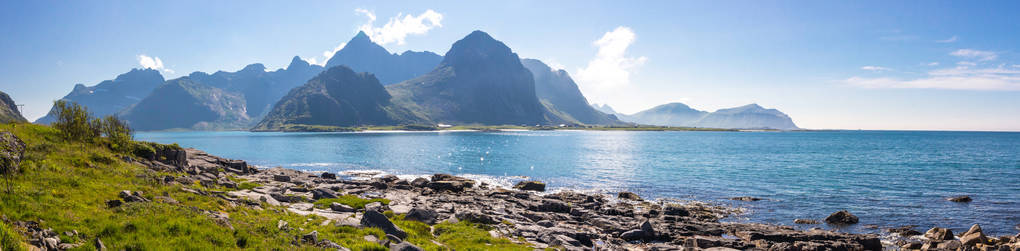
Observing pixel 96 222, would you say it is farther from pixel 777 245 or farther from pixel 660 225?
pixel 777 245

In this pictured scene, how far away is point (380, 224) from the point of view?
20.2 meters

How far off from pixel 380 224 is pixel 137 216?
9.07 meters

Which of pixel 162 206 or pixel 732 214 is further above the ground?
pixel 162 206

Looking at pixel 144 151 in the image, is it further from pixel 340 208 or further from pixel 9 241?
pixel 9 241

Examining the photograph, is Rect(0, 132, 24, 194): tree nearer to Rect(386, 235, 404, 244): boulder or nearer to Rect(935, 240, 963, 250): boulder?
Rect(386, 235, 404, 244): boulder

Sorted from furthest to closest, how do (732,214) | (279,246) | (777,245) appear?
(732,214)
(777,245)
(279,246)

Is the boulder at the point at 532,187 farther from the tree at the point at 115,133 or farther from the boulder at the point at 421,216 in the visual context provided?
the tree at the point at 115,133

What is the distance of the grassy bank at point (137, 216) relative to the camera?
43.0ft

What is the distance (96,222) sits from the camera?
13703 millimetres

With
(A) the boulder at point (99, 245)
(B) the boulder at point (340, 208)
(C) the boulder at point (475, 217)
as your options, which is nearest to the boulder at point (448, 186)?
(C) the boulder at point (475, 217)

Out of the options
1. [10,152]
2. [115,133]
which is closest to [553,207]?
[10,152]

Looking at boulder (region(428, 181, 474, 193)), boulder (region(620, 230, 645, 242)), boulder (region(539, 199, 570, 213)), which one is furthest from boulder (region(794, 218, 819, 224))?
boulder (region(428, 181, 474, 193))

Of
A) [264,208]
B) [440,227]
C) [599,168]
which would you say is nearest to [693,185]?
[599,168]

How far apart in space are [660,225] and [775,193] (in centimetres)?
2790
